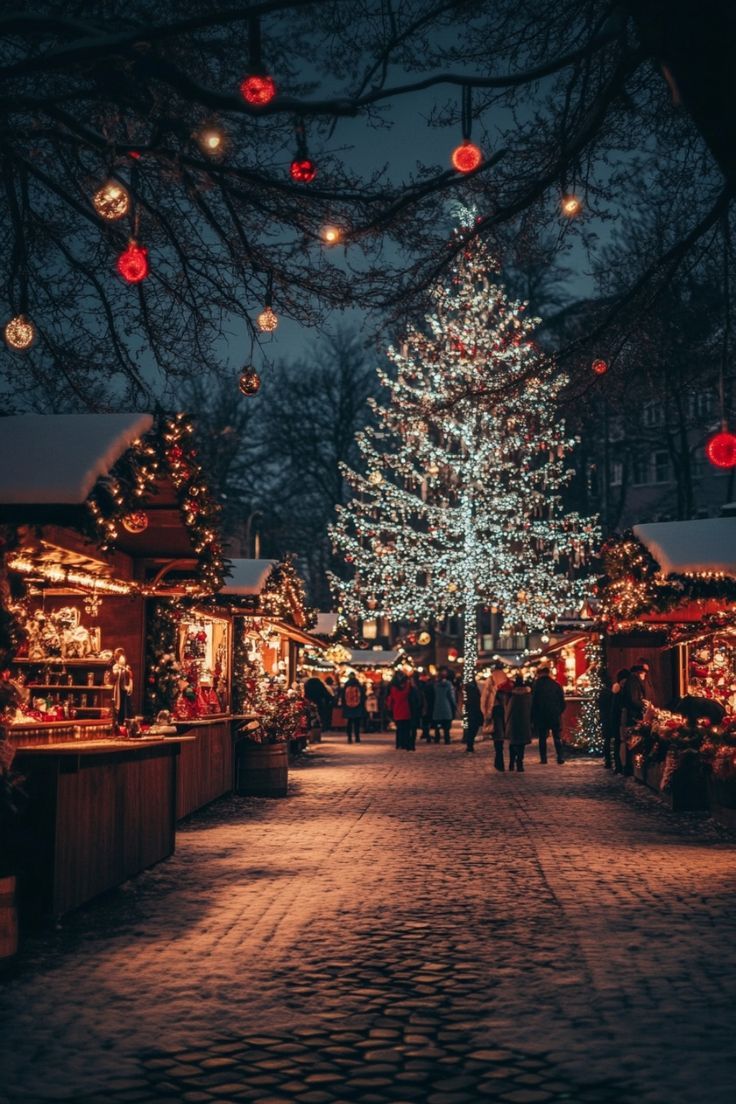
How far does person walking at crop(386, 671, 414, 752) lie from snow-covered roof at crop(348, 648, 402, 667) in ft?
68.6

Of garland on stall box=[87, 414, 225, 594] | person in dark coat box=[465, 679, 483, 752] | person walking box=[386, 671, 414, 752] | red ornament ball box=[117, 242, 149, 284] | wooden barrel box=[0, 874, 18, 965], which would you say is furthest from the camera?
person walking box=[386, 671, 414, 752]

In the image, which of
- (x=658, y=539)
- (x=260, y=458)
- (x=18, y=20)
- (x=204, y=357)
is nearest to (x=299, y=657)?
(x=260, y=458)

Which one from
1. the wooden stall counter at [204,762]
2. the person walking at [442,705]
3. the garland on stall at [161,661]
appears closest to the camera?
the wooden stall counter at [204,762]

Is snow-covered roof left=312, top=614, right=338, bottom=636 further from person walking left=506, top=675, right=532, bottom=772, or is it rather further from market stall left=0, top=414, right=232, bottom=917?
market stall left=0, top=414, right=232, bottom=917

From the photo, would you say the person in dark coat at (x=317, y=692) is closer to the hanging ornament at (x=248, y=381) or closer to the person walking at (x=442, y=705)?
the person walking at (x=442, y=705)

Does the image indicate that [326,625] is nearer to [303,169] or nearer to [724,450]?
[724,450]

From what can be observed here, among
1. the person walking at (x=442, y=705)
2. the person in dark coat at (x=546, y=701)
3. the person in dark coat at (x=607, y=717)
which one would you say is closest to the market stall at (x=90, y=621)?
the person in dark coat at (x=607, y=717)

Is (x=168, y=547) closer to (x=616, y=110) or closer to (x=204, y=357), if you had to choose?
(x=204, y=357)

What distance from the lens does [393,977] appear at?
7969 mm

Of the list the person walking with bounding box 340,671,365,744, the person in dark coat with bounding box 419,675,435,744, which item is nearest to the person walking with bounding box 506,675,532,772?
the person in dark coat with bounding box 419,675,435,744

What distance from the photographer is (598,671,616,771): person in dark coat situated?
26603 mm

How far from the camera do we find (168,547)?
56.7ft

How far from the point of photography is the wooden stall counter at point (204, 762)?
16.9 metres

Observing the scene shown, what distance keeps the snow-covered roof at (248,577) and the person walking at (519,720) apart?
4842 mm
